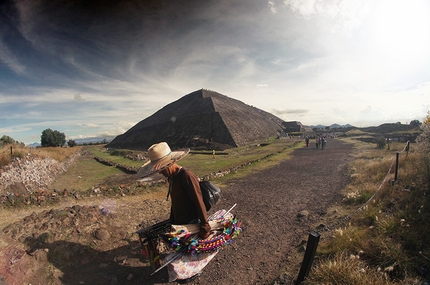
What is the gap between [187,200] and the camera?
3.28m

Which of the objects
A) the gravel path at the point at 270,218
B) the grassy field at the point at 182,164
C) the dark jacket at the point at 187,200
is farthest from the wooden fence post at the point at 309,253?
the grassy field at the point at 182,164

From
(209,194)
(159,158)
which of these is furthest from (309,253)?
(159,158)

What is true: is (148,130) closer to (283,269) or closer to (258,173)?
(258,173)

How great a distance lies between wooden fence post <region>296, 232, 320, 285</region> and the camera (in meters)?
2.78

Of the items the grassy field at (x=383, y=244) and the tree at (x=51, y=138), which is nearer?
the grassy field at (x=383, y=244)

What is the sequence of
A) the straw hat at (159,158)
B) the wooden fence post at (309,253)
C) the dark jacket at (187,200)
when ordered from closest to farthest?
the wooden fence post at (309,253) < the dark jacket at (187,200) < the straw hat at (159,158)

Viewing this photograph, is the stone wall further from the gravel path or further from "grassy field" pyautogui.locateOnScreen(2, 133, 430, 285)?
"grassy field" pyautogui.locateOnScreen(2, 133, 430, 285)

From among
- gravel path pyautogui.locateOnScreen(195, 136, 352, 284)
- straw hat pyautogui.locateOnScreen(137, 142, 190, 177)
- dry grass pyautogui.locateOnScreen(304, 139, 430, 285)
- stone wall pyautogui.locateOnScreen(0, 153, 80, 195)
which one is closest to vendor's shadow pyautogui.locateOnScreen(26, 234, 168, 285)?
gravel path pyautogui.locateOnScreen(195, 136, 352, 284)

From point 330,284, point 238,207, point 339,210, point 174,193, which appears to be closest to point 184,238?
point 174,193

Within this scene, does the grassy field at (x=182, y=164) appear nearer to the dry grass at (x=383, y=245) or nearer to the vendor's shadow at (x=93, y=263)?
the vendor's shadow at (x=93, y=263)

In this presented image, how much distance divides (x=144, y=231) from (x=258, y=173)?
1038 centimetres

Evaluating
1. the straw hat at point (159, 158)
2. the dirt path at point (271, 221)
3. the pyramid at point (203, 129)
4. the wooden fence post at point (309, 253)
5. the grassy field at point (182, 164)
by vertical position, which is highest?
the pyramid at point (203, 129)

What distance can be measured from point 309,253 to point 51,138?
7821 cm

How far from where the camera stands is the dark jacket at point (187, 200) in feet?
9.88
